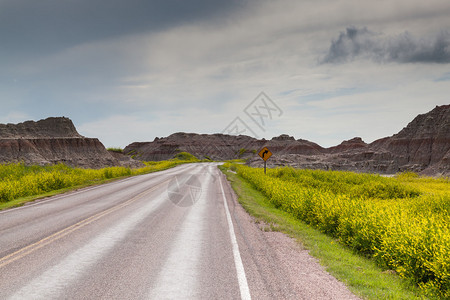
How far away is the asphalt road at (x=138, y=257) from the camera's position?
5.17 metres

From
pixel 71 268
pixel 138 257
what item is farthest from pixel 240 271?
pixel 71 268

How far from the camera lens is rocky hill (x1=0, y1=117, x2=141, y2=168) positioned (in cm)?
5975

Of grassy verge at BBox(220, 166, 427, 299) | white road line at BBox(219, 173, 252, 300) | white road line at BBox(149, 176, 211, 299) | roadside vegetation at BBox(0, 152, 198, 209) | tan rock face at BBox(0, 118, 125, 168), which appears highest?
tan rock face at BBox(0, 118, 125, 168)

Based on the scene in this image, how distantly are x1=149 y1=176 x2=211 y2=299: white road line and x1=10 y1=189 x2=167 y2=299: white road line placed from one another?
63.3 inches

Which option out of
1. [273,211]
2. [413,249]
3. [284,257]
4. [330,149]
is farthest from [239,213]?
[330,149]

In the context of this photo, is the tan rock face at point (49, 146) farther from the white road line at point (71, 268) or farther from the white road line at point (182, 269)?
the white road line at point (182, 269)

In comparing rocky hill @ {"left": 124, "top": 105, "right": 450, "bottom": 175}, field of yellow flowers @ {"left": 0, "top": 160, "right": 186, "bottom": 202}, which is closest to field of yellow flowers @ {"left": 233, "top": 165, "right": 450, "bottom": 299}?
field of yellow flowers @ {"left": 0, "top": 160, "right": 186, "bottom": 202}

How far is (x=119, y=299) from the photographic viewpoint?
4.82m

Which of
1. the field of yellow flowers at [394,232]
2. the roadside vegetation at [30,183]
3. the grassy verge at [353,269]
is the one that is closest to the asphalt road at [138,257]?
the grassy verge at [353,269]

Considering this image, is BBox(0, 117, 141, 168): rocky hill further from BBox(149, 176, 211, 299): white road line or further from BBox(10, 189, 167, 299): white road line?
Answer: BBox(149, 176, 211, 299): white road line

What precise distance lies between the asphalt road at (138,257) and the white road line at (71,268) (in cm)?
2

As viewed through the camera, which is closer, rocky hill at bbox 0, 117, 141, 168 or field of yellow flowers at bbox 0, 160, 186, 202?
field of yellow flowers at bbox 0, 160, 186, 202

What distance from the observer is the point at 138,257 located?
6914 millimetres

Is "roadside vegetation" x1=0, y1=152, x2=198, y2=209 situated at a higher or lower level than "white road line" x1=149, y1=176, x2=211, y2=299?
higher
